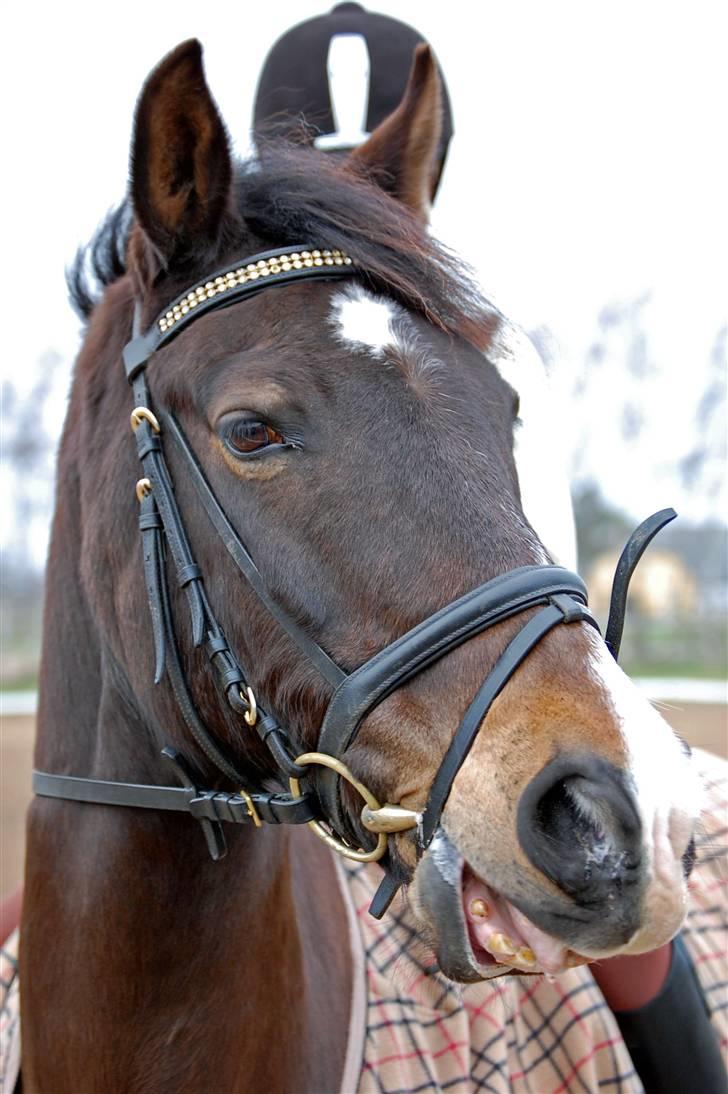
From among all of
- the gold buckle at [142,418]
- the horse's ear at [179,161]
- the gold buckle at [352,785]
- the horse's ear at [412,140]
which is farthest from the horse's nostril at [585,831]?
the horse's ear at [412,140]

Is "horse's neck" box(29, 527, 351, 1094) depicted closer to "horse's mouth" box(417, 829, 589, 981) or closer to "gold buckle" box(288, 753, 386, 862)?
"gold buckle" box(288, 753, 386, 862)

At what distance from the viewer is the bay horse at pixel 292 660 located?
1.28 meters

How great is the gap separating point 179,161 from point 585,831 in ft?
4.44

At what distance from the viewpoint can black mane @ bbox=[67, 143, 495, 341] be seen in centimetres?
170

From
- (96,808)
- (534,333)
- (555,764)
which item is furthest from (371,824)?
(534,333)

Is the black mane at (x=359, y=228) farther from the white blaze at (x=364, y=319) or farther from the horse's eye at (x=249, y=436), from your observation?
the horse's eye at (x=249, y=436)

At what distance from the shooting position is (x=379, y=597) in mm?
1462

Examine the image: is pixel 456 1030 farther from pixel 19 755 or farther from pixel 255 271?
pixel 19 755

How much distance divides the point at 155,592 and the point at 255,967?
739 millimetres

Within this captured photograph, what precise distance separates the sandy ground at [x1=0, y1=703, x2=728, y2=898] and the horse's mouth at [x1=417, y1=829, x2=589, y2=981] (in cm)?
702

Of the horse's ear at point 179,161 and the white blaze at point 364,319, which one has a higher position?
the horse's ear at point 179,161

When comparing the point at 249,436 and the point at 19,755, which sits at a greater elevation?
the point at 19,755

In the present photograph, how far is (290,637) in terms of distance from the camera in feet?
5.06

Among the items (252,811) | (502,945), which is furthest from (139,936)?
(502,945)
